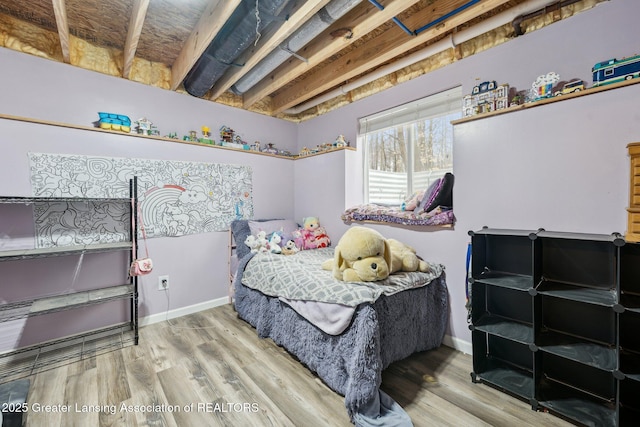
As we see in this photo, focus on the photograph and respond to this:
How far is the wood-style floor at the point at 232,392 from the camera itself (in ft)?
4.59

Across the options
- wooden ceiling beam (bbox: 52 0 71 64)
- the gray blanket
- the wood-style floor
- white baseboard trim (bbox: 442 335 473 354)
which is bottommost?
the wood-style floor

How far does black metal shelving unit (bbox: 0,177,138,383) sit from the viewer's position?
71.0 inches

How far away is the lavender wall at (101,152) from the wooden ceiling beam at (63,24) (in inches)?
6.1

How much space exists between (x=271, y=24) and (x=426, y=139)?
1703mm

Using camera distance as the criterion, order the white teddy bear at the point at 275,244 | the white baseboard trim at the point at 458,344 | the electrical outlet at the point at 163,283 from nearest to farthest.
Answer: the white baseboard trim at the point at 458,344, the electrical outlet at the point at 163,283, the white teddy bear at the point at 275,244

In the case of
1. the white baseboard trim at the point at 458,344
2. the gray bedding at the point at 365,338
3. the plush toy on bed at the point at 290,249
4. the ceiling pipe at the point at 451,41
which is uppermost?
the ceiling pipe at the point at 451,41

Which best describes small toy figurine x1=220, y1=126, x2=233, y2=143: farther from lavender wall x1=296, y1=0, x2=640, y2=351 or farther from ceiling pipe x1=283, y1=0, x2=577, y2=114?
lavender wall x1=296, y1=0, x2=640, y2=351

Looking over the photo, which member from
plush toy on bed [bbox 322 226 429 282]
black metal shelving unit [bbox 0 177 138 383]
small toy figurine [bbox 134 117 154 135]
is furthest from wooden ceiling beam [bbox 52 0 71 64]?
plush toy on bed [bbox 322 226 429 282]

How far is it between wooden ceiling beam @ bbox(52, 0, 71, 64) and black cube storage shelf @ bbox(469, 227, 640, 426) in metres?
2.95

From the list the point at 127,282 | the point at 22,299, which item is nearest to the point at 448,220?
the point at 127,282

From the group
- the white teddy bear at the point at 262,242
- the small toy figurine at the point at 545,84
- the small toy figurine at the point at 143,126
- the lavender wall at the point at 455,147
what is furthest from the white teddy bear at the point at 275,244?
the small toy figurine at the point at 545,84

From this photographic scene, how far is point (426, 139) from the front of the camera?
8.41ft

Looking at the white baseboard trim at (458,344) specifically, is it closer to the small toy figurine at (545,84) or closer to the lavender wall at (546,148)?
the lavender wall at (546,148)

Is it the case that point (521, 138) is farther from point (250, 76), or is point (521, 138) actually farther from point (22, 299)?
point (22, 299)
